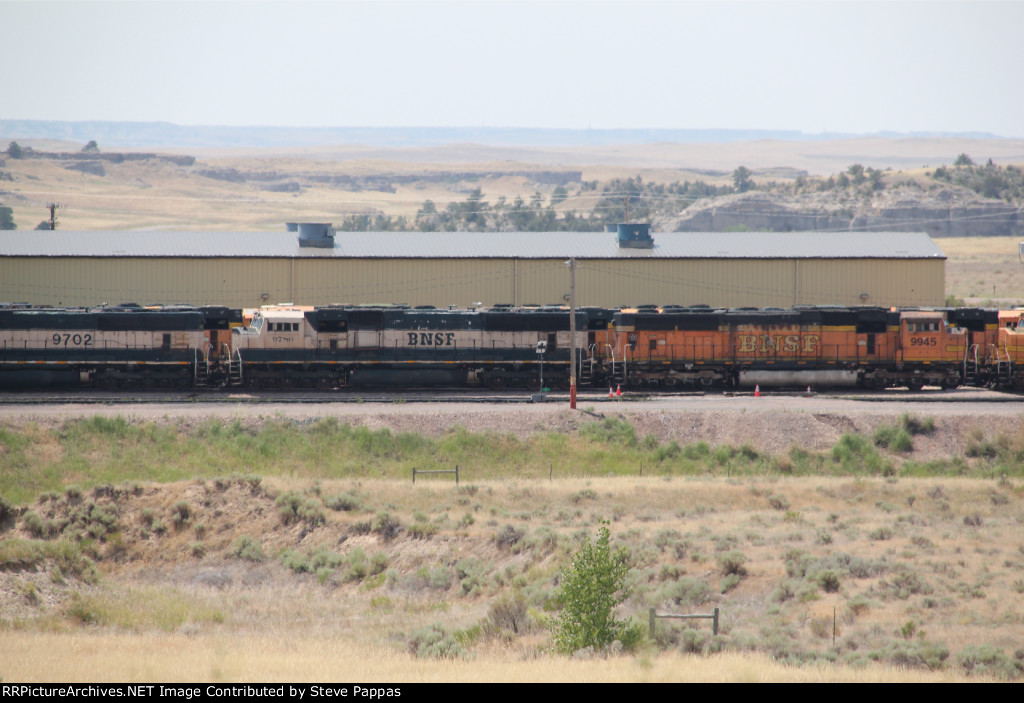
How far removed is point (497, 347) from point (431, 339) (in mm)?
2682

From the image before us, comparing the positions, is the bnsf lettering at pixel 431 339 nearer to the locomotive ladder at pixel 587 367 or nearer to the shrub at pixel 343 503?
the locomotive ladder at pixel 587 367

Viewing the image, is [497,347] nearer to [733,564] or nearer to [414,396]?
[414,396]

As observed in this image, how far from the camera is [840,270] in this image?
2023 inches

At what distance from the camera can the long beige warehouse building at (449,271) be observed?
48.1 meters

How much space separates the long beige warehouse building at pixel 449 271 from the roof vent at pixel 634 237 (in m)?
0.43

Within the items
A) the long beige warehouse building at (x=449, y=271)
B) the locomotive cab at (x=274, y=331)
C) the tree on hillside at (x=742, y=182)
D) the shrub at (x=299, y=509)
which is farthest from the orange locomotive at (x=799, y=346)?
the tree on hillside at (x=742, y=182)

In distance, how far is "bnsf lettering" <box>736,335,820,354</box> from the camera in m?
41.0

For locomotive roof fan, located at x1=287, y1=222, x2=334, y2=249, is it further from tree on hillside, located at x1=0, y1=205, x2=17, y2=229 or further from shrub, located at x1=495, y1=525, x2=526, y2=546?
tree on hillside, located at x1=0, y1=205, x2=17, y2=229

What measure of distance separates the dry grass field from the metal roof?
1782 cm

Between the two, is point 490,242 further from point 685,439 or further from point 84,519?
point 84,519

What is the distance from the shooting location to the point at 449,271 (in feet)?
163

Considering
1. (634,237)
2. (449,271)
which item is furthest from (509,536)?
(634,237)

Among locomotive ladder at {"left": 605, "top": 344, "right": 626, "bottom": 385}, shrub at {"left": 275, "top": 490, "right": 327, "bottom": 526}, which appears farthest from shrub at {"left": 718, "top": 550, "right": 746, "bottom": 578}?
locomotive ladder at {"left": 605, "top": 344, "right": 626, "bottom": 385}

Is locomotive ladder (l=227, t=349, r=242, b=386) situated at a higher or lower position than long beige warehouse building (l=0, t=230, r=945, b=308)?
lower
